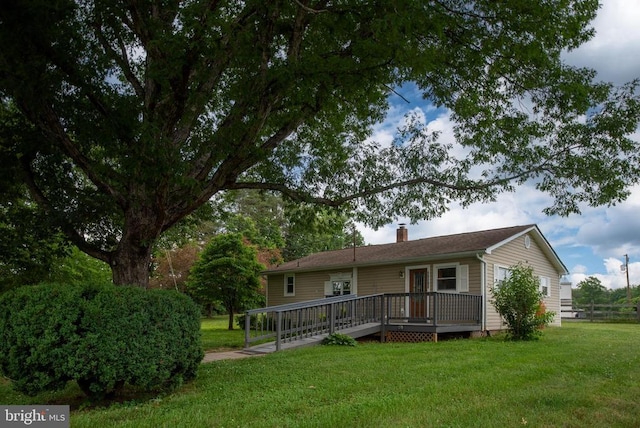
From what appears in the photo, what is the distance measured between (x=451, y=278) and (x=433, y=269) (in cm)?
71

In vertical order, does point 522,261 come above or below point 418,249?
below

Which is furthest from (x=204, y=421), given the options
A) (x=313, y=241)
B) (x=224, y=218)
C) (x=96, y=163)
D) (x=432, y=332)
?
(x=313, y=241)

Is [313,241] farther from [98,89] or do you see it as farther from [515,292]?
[98,89]

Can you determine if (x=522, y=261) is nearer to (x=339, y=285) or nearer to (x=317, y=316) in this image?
(x=339, y=285)

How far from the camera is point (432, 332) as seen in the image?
13.4m

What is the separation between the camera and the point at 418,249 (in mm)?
18000

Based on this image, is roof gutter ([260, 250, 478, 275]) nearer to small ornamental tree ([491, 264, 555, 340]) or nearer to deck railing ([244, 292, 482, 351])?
deck railing ([244, 292, 482, 351])

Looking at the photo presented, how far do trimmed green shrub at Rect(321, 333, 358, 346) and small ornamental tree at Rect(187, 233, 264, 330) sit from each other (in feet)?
30.3

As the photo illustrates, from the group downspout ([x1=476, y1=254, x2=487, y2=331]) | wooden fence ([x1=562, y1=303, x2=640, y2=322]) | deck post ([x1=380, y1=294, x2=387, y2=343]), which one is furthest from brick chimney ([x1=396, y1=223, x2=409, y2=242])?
wooden fence ([x1=562, y1=303, x2=640, y2=322])

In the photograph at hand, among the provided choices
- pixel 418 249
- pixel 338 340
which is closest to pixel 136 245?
pixel 338 340

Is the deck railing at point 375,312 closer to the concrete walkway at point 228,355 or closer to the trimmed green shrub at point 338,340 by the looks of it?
the trimmed green shrub at point 338,340

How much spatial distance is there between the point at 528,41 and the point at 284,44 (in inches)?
161

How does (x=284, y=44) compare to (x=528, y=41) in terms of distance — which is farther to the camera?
(x=284, y=44)

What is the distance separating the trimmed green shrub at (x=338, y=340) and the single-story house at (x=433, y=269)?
100 inches
